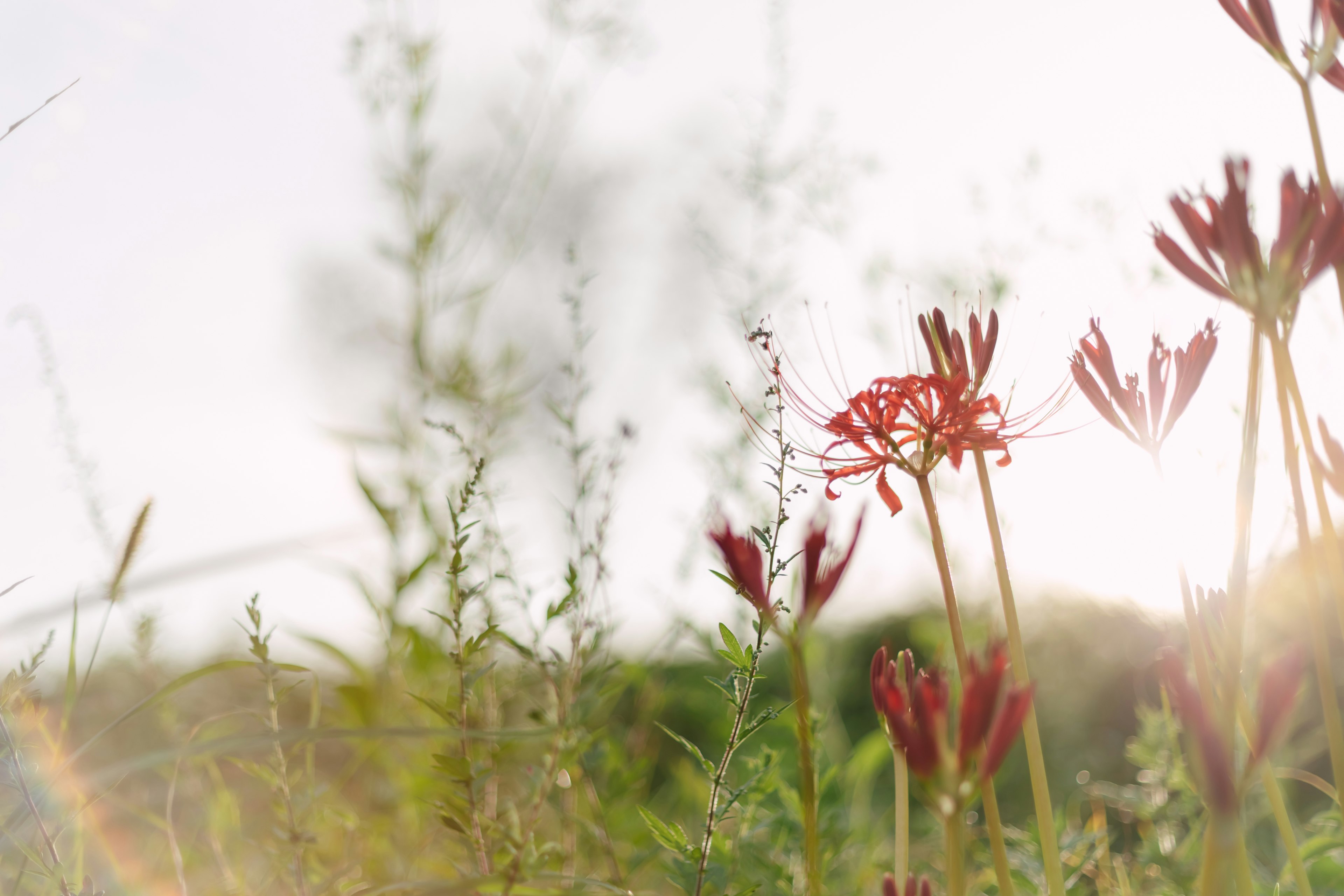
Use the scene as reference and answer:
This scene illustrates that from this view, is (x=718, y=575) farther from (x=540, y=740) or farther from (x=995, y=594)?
(x=995, y=594)

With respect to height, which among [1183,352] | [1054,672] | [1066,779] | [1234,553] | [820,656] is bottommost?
[1066,779]

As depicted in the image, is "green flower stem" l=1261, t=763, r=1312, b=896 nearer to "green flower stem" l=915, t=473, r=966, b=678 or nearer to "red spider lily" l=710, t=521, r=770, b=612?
"green flower stem" l=915, t=473, r=966, b=678

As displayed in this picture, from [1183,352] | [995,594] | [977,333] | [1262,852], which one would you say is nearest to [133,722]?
[995,594]

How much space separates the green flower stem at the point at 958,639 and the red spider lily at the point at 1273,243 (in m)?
0.31

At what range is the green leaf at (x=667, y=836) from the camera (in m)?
0.94

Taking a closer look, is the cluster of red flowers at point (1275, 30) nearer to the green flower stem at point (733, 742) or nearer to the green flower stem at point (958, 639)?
the green flower stem at point (958, 639)

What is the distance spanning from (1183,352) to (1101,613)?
2533 millimetres

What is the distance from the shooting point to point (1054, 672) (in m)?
3.01

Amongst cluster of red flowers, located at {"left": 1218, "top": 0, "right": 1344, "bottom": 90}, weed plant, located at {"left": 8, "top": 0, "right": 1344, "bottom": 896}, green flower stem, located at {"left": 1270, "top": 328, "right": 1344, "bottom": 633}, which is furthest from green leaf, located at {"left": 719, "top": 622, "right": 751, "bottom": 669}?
cluster of red flowers, located at {"left": 1218, "top": 0, "right": 1344, "bottom": 90}

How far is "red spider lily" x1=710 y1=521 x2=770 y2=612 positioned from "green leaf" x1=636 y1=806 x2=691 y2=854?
1.09 ft

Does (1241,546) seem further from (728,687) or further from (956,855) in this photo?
(728,687)

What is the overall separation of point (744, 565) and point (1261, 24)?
2.39ft

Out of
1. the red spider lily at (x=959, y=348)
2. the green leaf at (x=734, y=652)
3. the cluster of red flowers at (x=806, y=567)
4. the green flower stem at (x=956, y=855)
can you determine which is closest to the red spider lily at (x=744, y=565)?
the cluster of red flowers at (x=806, y=567)

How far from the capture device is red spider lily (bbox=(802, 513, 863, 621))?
0.73 meters
